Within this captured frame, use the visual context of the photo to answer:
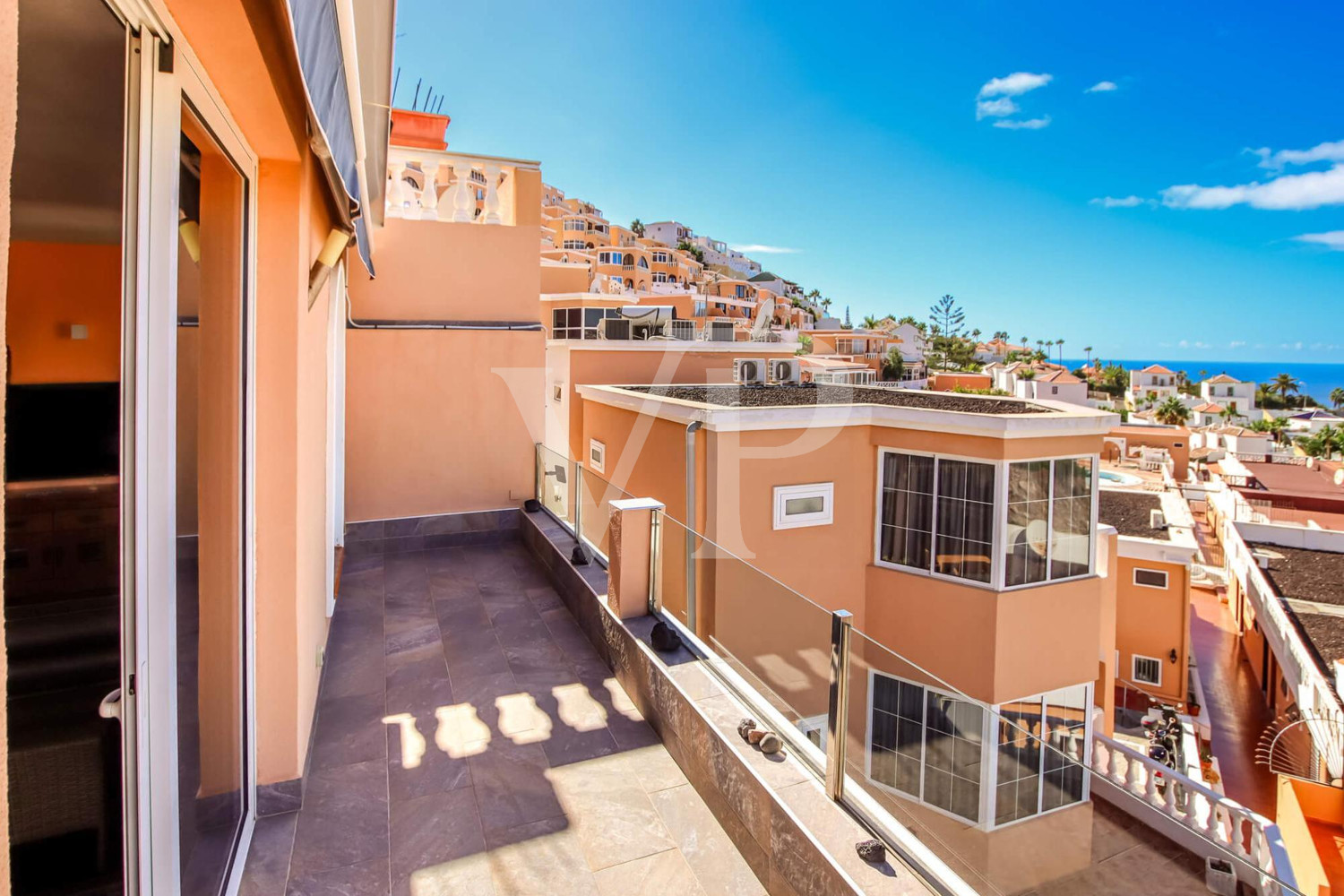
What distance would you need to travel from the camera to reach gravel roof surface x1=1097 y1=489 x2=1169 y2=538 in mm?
19353

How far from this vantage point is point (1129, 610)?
18.6m

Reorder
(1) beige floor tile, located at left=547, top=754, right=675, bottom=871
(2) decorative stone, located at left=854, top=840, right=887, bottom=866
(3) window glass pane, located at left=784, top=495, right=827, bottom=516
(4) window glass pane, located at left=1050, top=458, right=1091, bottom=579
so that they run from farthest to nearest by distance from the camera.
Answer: (3) window glass pane, located at left=784, top=495, right=827, bottom=516 < (4) window glass pane, located at left=1050, top=458, right=1091, bottom=579 < (1) beige floor tile, located at left=547, top=754, right=675, bottom=871 < (2) decorative stone, located at left=854, top=840, right=887, bottom=866

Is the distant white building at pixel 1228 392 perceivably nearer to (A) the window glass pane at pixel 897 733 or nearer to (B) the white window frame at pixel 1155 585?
(B) the white window frame at pixel 1155 585

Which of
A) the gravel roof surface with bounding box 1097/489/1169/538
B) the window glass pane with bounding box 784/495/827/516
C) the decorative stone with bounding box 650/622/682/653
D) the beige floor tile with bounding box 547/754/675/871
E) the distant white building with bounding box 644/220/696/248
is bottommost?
the gravel roof surface with bounding box 1097/489/1169/538

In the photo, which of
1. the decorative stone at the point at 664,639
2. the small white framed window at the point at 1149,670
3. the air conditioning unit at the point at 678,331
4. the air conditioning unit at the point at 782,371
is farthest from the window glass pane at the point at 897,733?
the small white framed window at the point at 1149,670

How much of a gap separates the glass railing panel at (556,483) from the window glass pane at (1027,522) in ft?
17.3

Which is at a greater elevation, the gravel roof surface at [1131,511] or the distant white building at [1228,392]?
the distant white building at [1228,392]

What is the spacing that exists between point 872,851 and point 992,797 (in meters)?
0.44

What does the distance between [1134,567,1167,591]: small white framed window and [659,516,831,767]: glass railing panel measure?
1909 cm

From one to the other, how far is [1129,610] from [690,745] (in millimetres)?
19918

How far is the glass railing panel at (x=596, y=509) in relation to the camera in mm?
5090

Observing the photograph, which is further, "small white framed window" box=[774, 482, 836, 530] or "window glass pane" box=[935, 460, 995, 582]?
"small white framed window" box=[774, 482, 836, 530]

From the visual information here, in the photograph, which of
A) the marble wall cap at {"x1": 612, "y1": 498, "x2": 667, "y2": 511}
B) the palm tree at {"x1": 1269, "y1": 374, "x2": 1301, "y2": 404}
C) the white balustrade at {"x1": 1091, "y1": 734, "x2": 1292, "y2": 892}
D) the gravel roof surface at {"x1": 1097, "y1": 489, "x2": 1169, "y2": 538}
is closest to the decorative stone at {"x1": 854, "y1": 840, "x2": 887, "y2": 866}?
the marble wall cap at {"x1": 612, "y1": 498, "x2": 667, "y2": 511}

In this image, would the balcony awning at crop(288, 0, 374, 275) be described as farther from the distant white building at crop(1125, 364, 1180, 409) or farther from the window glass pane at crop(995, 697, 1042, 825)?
the distant white building at crop(1125, 364, 1180, 409)
